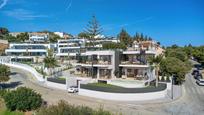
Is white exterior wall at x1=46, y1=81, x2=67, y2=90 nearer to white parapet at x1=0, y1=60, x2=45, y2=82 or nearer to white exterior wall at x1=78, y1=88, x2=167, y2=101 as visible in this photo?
white parapet at x1=0, y1=60, x2=45, y2=82

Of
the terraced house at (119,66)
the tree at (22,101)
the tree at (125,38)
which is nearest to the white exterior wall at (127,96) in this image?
the terraced house at (119,66)

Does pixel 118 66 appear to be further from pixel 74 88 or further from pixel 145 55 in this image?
pixel 74 88

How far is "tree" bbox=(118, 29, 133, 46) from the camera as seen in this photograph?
10196 centimetres

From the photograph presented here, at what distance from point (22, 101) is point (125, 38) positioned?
255 feet

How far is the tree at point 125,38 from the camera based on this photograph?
102 meters

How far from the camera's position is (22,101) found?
31.1m

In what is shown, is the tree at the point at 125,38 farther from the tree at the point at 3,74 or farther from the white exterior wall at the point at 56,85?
the tree at the point at 3,74

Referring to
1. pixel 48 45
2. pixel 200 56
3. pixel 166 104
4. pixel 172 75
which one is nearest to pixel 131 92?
pixel 166 104

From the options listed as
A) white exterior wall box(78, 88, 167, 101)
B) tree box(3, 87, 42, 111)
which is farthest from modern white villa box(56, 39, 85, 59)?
tree box(3, 87, 42, 111)

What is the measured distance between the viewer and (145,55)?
165ft

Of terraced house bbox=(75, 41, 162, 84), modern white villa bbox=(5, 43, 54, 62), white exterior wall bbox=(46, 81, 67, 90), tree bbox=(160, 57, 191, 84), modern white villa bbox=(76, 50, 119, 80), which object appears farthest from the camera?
modern white villa bbox=(5, 43, 54, 62)

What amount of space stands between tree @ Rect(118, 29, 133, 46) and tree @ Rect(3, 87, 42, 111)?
71602 mm

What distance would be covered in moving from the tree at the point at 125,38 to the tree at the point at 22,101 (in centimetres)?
7160

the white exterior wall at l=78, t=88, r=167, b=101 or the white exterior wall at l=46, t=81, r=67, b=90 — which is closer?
the white exterior wall at l=78, t=88, r=167, b=101
